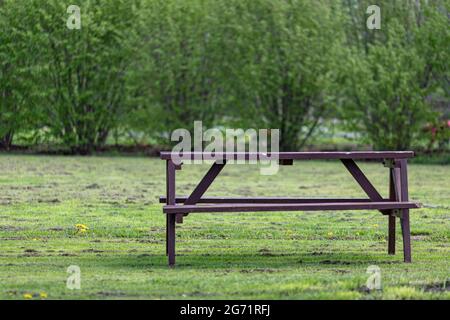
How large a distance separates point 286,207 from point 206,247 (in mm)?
1450

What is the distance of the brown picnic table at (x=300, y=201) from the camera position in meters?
8.88

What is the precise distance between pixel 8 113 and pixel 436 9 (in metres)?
11.2

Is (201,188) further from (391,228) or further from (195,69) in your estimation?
(195,69)

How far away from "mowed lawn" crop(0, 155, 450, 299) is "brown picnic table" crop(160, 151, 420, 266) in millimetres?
409

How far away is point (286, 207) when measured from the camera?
29.4 feet

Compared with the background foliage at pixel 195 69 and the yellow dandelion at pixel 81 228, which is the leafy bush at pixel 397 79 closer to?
the background foliage at pixel 195 69

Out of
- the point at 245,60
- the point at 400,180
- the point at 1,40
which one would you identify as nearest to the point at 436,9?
the point at 245,60

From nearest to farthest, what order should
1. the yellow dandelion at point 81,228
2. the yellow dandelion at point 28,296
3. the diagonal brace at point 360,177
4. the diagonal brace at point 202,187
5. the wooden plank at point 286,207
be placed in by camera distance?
the yellow dandelion at point 28,296, the wooden plank at point 286,207, the diagonal brace at point 202,187, the diagonal brace at point 360,177, the yellow dandelion at point 81,228

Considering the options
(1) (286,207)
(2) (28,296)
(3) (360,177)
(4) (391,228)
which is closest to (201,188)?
(1) (286,207)

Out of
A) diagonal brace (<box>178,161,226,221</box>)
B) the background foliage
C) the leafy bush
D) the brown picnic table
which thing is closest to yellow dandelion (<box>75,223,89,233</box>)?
the brown picnic table

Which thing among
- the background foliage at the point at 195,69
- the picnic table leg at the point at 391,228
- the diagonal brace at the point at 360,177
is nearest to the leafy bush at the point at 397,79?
the background foliage at the point at 195,69

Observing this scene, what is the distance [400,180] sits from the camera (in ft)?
30.6

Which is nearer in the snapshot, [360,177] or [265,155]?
[265,155]

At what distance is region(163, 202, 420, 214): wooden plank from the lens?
8812 mm
